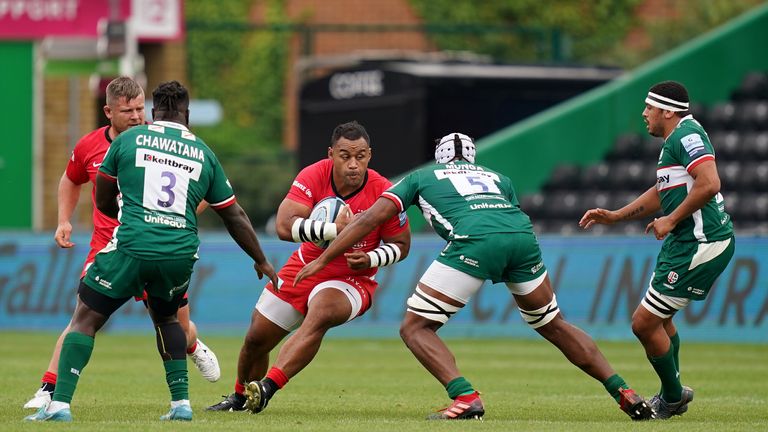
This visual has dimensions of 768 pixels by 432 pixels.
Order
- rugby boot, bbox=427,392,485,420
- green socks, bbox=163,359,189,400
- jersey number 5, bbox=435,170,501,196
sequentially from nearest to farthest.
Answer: green socks, bbox=163,359,189,400 → rugby boot, bbox=427,392,485,420 → jersey number 5, bbox=435,170,501,196

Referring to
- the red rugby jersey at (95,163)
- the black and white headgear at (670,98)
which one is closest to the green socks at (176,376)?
the red rugby jersey at (95,163)

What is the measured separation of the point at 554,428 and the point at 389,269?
10.3 meters

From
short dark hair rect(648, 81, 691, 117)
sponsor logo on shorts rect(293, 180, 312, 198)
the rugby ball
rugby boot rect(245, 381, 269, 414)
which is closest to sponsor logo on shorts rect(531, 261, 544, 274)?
the rugby ball

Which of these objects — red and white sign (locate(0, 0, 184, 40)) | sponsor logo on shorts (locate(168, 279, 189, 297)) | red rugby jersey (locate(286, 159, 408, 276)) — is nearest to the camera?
sponsor logo on shorts (locate(168, 279, 189, 297))

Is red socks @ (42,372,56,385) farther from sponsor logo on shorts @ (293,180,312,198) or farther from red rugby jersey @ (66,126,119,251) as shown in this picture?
sponsor logo on shorts @ (293,180,312,198)

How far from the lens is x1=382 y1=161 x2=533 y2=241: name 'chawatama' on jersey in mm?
10578

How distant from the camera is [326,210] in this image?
10.9 meters

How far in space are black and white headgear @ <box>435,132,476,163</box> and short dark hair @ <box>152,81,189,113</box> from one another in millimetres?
1875

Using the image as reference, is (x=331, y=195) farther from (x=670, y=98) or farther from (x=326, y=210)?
(x=670, y=98)

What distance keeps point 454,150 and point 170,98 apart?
2.06m

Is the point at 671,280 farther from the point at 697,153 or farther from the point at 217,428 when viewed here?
the point at 217,428

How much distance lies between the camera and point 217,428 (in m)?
9.53

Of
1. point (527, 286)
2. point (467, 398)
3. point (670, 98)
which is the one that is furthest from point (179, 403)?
point (670, 98)

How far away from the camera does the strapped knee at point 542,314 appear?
35.0 feet
